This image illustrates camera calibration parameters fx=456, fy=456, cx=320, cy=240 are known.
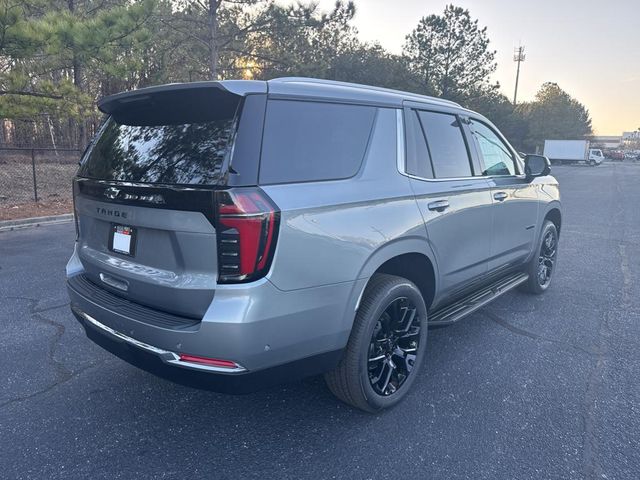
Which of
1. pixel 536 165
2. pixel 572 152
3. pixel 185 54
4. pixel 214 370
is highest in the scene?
pixel 185 54

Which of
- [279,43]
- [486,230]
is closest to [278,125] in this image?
[486,230]

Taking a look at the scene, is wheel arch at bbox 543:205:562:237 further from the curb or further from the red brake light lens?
the curb

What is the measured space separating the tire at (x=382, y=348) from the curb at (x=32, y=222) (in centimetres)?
875

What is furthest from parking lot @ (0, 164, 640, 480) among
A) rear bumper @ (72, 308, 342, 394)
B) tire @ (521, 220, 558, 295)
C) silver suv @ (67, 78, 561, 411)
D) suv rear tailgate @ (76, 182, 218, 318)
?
suv rear tailgate @ (76, 182, 218, 318)

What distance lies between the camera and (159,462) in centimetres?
243

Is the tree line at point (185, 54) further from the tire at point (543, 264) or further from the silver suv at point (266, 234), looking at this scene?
the tire at point (543, 264)

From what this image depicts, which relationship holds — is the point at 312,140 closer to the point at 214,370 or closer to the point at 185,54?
the point at 214,370

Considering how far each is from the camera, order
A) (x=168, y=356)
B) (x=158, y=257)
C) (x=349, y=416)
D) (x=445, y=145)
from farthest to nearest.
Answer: (x=445, y=145), (x=349, y=416), (x=158, y=257), (x=168, y=356)

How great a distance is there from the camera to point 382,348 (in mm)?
2883

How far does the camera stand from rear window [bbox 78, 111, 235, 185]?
2.24 metres

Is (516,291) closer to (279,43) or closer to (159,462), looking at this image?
(159,462)

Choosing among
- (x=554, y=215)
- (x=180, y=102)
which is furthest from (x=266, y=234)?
(x=554, y=215)

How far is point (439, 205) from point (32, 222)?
9.23 m

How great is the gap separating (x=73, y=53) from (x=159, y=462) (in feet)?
31.6
